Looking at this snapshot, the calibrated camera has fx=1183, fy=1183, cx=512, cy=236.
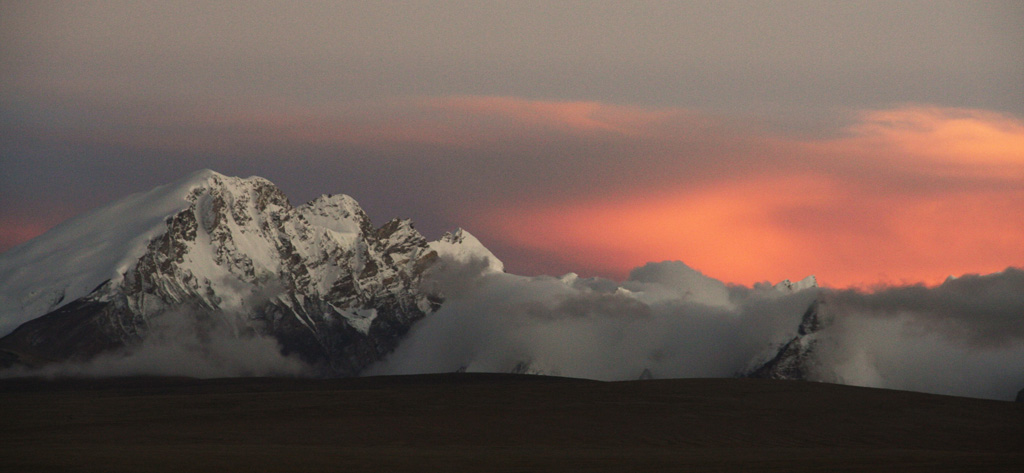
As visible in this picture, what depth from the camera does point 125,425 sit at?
4921 inches

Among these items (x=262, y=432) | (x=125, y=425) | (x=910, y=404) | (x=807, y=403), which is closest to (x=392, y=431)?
(x=262, y=432)

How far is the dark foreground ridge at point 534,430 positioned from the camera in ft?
277

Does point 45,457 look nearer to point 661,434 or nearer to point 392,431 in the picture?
point 392,431

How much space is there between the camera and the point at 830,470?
81.2 metres

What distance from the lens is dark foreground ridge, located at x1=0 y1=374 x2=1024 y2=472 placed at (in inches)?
3329

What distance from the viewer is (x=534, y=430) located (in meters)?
116

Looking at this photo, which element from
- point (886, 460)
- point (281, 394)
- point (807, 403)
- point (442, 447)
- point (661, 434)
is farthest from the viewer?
point (281, 394)

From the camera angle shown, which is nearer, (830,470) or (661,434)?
(830,470)

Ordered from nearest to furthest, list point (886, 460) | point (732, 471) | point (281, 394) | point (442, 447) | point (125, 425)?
point (732, 471) → point (886, 460) → point (442, 447) → point (125, 425) → point (281, 394)

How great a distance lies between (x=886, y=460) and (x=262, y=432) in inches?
2301

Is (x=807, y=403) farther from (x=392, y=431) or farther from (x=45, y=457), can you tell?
(x=45, y=457)

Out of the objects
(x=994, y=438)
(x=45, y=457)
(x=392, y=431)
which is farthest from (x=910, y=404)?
(x=45, y=457)

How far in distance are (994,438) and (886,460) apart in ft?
109

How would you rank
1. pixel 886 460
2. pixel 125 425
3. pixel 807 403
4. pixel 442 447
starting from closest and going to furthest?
pixel 886 460
pixel 442 447
pixel 125 425
pixel 807 403
